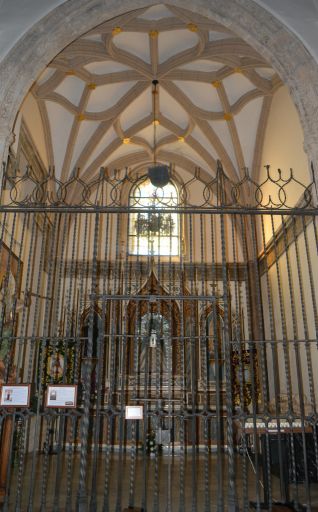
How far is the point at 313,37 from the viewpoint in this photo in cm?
579

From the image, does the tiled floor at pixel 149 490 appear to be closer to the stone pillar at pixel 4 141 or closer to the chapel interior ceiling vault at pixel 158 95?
the stone pillar at pixel 4 141

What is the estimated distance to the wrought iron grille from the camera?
429 centimetres

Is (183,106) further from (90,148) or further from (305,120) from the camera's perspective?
(305,120)

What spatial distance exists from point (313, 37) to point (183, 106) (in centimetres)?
656

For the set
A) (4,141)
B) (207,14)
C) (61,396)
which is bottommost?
(61,396)

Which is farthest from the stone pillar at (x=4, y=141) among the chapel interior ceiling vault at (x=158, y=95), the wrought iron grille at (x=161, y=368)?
the chapel interior ceiling vault at (x=158, y=95)

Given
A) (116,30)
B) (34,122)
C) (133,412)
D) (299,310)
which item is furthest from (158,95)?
(133,412)

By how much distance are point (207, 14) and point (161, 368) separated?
512 centimetres

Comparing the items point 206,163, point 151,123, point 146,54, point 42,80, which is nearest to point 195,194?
point 206,163

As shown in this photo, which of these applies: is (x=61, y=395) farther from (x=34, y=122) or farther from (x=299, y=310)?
(x=34, y=122)

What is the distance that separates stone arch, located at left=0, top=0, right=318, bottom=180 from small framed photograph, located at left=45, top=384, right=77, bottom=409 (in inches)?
113

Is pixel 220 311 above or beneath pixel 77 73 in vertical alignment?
beneath

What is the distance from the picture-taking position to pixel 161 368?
6.43 metres

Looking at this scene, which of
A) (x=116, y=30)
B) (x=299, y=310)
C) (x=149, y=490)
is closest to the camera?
(x=149, y=490)
